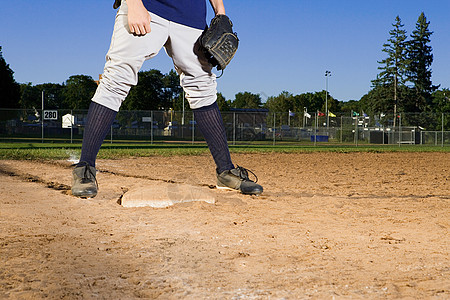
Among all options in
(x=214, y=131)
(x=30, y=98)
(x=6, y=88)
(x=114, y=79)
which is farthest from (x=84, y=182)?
(x=30, y=98)

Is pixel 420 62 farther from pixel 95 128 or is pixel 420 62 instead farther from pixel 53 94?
pixel 53 94

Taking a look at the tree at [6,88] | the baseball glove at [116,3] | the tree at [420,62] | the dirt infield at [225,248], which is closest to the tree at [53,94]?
the tree at [6,88]

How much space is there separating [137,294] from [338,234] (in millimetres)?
1398

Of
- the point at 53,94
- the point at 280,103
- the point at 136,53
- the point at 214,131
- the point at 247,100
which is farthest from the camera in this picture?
the point at 247,100

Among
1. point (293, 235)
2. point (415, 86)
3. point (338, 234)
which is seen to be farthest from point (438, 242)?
point (415, 86)

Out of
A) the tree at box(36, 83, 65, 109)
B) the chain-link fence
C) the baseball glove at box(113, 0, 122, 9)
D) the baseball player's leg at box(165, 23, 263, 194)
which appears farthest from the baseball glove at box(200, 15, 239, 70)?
the tree at box(36, 83, 65, 109)

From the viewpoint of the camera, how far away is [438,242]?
2.49 metres

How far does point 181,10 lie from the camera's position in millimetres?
3568

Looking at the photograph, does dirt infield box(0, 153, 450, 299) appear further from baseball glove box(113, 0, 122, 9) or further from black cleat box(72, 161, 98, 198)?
baseball glove box(113, 0, 122, 9)

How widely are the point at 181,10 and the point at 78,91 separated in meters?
95.2

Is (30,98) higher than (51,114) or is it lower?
higher

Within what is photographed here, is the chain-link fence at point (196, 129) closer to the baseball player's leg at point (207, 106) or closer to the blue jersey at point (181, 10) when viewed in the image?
the baseball player's leg at point (207, 106)

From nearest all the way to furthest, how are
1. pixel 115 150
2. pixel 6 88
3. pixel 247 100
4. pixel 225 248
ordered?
pixel 225 248 < pixel 115 150 < pixel 6 88 < pixel 247 100

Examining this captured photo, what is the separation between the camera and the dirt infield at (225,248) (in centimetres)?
170
